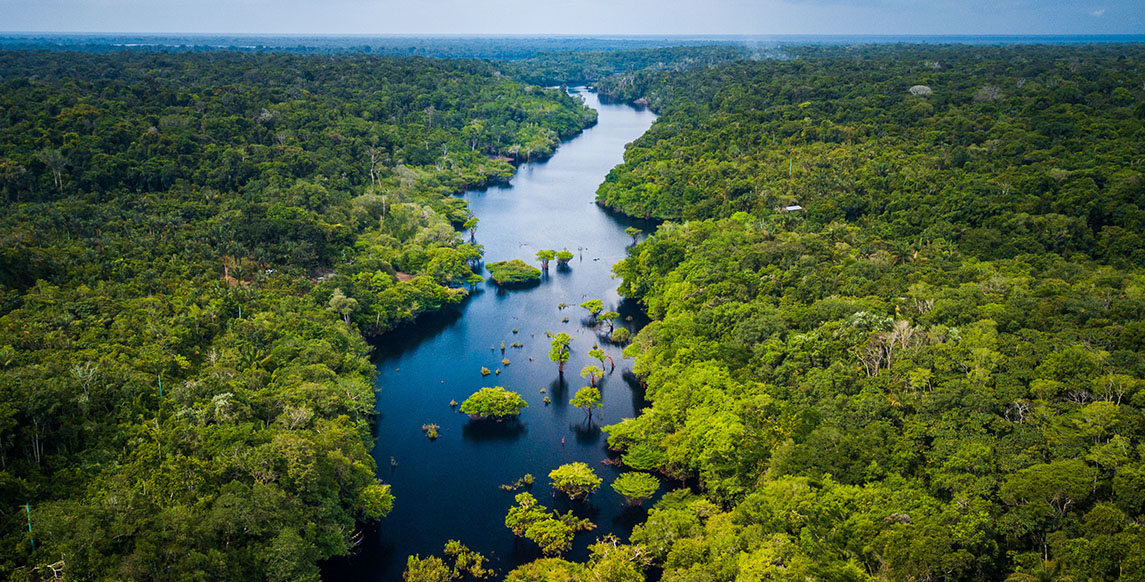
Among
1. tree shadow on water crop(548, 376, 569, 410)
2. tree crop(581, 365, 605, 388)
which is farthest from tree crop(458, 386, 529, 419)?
tree crop(581, 365, 605, 388)

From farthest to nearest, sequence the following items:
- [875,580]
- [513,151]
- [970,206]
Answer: [513,151] < [970,206] < [875,580]

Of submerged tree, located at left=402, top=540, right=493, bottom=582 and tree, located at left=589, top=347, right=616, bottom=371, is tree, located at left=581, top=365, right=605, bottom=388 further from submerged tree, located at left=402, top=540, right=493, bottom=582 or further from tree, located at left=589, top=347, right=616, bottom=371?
submerged tree, located at left=402, top=540, right=493, bottom=582

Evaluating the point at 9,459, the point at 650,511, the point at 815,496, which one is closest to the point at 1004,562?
the point at 815,496

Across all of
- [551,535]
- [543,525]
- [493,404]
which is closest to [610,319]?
[493,404]

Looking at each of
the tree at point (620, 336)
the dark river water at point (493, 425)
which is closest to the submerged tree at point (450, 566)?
the dark river water at point (493, 425)

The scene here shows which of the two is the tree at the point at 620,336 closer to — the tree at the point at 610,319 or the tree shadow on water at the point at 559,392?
the tree at the point at 610,319

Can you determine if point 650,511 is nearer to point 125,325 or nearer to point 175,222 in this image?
point 125,325

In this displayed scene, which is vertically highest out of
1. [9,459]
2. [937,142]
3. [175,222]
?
[937,142]
